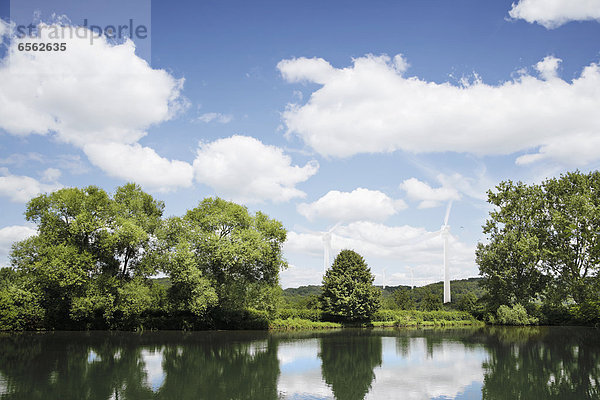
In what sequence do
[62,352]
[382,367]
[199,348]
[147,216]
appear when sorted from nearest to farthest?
[382,367] → [62,352] → [199,348] → [147,216]

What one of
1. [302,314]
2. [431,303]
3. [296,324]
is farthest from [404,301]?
[296,324]

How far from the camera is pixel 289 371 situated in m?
20.3

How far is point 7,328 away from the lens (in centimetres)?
3909

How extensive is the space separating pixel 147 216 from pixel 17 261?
13.0 metres

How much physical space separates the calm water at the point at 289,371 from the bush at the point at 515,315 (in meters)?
27.8

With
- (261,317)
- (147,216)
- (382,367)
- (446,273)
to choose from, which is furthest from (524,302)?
(147,216)

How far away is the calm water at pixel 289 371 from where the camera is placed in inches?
614

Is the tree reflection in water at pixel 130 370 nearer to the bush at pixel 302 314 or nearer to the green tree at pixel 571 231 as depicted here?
the bush at pixel 302 314

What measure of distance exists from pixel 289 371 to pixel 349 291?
34.3 metres

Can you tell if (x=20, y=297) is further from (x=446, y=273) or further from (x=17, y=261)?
(x=446, y=273)

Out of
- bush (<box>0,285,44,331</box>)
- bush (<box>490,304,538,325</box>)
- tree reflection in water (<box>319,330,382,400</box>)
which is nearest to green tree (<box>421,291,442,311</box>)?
bush (<box>490,304,538,325</box>)

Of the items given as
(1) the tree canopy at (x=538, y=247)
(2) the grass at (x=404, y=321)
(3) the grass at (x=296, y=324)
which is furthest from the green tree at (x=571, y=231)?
(3) the grass at (x=296, y=324)

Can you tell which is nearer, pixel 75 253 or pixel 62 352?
pixel 62 352

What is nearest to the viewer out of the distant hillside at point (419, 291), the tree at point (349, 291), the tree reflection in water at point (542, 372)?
the tree reflection in water at point (542, 372)
